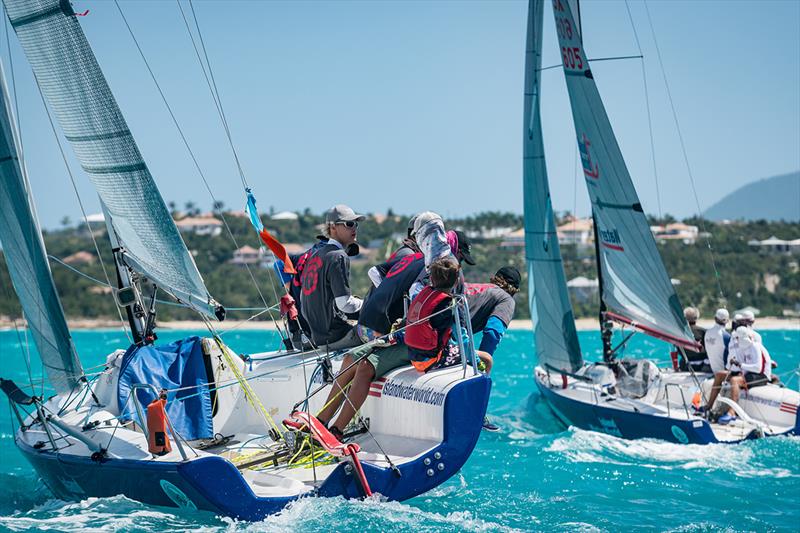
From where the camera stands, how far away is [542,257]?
15062 millimetres

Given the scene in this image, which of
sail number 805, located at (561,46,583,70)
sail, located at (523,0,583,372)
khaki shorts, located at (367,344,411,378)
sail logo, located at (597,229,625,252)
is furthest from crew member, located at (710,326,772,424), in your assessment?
khaki shorts, located at (367,344,411,378)

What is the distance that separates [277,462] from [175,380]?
1.28m

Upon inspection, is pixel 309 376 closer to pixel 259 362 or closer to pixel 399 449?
pixel 259 362

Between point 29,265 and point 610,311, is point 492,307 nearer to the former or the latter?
point 29,265

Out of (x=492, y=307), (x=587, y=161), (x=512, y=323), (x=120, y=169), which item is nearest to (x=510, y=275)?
(x=492, y=307)

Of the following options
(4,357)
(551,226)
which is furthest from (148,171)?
(4,357)

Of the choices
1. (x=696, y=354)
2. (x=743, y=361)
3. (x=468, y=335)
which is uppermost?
(x=468, y=335)

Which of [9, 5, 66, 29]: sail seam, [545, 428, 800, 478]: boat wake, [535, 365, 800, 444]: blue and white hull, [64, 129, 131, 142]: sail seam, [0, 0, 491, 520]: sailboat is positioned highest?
[9, 5, 66, 29]: sail seam

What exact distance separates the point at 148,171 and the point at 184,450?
1.98 m

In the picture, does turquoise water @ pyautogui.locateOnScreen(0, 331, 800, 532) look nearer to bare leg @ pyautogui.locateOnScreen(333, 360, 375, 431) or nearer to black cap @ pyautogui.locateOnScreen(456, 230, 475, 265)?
bare leg @ pyautogui.locateOnScreen(333, 360, 375, 431)

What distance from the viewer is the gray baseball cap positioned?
7.22 m

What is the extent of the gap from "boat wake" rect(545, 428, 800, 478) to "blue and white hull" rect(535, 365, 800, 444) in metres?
0.14

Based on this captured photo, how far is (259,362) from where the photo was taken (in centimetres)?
809

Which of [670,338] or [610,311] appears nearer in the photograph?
[670,338]
